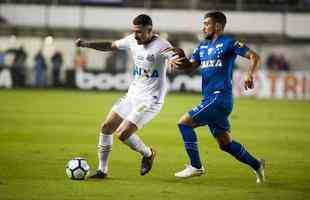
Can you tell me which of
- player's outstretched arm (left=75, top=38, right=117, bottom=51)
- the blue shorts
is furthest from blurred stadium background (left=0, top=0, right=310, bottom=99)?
the blue shorts

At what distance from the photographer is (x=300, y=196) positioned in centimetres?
1027

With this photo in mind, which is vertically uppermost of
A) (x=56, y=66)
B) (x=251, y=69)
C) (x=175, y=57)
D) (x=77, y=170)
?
(x=175, y=57)

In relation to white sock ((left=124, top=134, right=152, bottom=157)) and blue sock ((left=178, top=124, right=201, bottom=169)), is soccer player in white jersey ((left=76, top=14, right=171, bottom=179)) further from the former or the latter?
blue sock ((left=178, top=124, right=201, bottom=169))

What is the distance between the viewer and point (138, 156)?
46.9 feet

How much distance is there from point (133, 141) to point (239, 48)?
2.11 metres

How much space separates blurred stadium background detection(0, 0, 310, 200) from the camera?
11.0 meters

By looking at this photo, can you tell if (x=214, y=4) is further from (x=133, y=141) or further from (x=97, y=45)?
(x=133, y=141)

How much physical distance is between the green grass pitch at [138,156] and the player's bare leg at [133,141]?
21cm

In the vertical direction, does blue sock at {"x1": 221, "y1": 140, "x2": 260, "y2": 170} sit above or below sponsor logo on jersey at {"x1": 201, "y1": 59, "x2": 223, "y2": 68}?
below

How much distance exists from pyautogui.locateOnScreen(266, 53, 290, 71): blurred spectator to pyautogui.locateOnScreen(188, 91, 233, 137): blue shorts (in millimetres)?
26378

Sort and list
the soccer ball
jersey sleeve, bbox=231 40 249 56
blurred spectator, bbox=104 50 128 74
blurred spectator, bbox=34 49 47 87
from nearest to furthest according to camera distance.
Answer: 1. jersey sleeve, bbox=231 40 249 56
2. the soccer ball
3. blurred spectator, bbox=34 49 47 87
4. blurred spectator, bbox=104 50 128 74

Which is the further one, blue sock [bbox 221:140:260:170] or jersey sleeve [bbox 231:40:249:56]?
blue sock [bbox 221:140:260:170]

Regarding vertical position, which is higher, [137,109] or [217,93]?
[217,93]

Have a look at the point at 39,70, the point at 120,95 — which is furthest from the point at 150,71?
the point at 39,70
